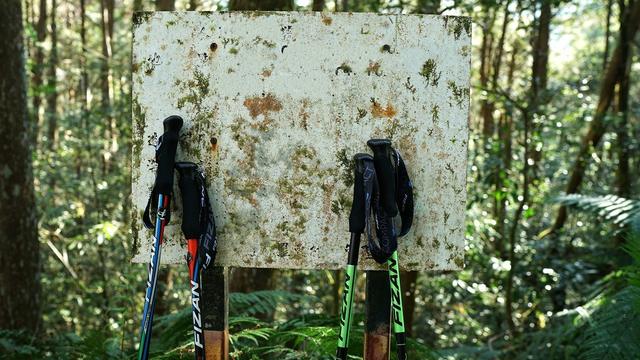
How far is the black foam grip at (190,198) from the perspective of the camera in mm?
1896

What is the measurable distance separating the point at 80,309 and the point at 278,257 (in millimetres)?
6222

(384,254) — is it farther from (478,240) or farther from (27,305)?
(478,240)

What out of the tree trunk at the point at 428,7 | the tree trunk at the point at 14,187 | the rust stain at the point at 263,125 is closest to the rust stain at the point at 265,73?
the rust stain at the point at 263,125

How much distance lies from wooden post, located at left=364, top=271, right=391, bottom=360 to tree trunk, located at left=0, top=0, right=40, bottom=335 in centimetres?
280

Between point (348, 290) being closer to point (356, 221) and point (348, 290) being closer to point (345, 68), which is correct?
point (356, 221)

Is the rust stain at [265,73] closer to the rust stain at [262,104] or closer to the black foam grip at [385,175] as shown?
the rust stain at [262,104]

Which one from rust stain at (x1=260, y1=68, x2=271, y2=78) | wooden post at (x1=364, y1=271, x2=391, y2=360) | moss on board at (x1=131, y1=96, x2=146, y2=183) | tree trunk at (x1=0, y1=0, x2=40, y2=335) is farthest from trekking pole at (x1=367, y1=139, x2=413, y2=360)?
tree trunk at (x1=0, y1=0, x2=40, y2=335)

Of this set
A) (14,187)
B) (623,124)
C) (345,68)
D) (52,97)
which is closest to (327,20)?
(345,68)

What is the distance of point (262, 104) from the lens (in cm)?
200

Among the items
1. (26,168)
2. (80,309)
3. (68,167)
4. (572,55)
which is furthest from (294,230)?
(572,55)

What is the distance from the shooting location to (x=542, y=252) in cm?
631

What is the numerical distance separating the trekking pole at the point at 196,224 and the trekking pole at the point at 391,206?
471 mm

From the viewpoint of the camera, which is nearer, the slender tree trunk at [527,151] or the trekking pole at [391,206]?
the trekking pole at [391,206]

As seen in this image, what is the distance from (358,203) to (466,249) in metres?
3.62
